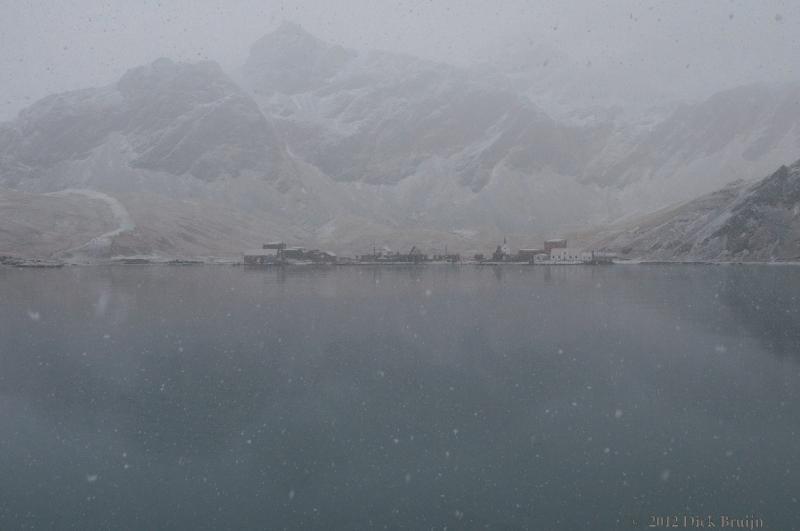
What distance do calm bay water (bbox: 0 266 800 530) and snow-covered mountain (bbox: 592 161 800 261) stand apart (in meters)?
78.7

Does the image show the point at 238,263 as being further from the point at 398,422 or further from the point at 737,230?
the point at 398,422

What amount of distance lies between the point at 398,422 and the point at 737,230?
11284 cm

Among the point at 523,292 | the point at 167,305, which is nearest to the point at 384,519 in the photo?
the point at 167,305

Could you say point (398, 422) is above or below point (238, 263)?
below

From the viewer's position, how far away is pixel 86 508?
1481cm

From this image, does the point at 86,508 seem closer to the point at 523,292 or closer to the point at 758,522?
the point at 758,522

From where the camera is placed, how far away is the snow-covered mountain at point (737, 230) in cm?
10969

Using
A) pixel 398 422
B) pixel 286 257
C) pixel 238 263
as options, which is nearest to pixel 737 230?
pixel 286 257

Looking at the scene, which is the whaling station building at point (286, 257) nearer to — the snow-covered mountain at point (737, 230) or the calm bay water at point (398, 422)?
the snow-covered mountain at point (737, 230)

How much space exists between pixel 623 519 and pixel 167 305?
44.0 metres

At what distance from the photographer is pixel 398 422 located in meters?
20.1

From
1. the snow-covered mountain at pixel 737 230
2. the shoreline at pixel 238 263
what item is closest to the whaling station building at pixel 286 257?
the shoreline at pixel 238 263

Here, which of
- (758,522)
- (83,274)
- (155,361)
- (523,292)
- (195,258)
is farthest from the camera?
(195,258)

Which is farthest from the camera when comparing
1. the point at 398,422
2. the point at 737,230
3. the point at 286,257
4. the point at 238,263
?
the point at 286,257
